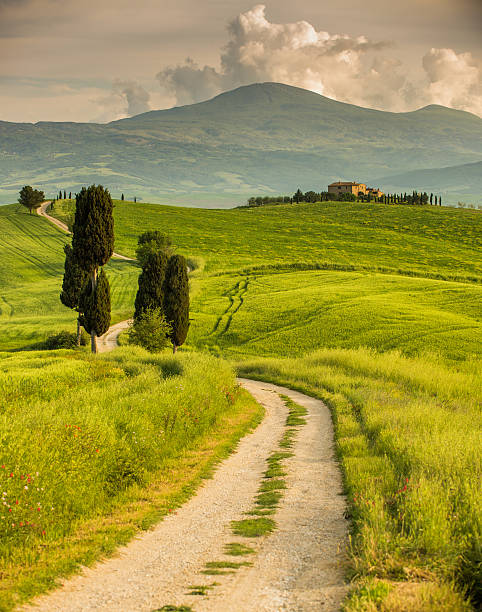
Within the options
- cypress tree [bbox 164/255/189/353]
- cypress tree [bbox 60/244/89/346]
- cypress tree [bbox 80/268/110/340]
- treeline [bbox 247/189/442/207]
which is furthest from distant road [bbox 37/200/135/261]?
treeline [bbox 247/189/442/207]

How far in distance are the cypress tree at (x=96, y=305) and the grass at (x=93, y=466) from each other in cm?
2313

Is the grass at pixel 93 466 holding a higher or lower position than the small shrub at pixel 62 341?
higher

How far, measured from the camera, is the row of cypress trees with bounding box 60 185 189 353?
45469 mm

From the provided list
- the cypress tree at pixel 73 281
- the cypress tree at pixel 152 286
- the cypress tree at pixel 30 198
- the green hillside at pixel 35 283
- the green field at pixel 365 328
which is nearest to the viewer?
the green field at pixel 365 328

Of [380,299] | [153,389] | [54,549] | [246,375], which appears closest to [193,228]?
[380,299]

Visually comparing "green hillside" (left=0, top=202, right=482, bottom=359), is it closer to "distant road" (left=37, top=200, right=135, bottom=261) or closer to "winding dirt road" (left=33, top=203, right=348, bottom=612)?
"distant road" (left=37, top=200, right=135, bottom=261)

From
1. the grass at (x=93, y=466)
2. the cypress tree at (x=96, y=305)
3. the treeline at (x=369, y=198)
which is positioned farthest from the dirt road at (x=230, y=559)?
the treeline at (x=369, y=198)

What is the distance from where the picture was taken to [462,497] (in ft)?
33.7

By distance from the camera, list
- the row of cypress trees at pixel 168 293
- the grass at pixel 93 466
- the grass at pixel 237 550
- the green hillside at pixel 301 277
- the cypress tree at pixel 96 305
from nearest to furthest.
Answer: the grass at pixel 237 550 < the grass at pixel 93 466 < the cypress tree at pixel 96 305 < the row of cypress trees at pixel 168 293 < the green hillside at pixel 301 277

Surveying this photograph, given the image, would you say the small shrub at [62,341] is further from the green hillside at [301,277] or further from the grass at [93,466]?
the grass at [93,466]

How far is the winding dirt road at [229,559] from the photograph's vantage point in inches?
318

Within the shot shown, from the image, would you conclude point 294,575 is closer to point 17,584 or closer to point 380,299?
point 17,584

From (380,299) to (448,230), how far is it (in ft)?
212

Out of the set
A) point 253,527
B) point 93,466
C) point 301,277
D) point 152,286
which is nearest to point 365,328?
point 152,286
